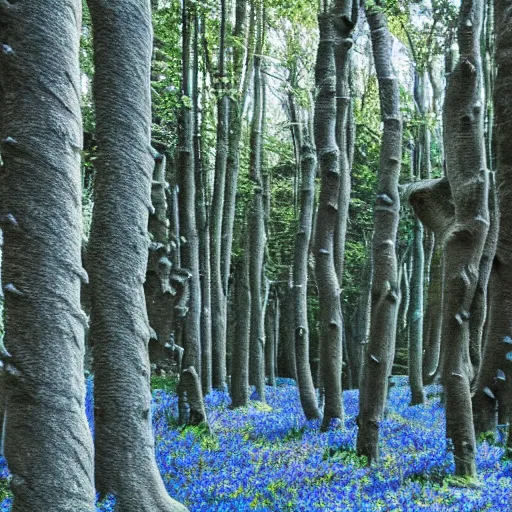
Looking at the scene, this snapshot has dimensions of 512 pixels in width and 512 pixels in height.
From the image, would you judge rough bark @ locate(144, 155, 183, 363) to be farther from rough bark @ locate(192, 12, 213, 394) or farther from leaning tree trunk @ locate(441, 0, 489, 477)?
leaning tree trunk @ locate(441, 0, 489, 477)

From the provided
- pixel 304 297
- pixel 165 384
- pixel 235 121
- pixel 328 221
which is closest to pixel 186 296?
pixel 304 297

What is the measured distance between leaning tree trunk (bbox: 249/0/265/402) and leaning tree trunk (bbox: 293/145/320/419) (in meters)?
2.30

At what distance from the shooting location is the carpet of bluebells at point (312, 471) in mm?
5219

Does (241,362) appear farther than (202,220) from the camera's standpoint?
Yes

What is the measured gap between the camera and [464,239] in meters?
6.00

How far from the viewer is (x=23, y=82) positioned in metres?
3.50

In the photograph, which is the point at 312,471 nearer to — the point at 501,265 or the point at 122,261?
the point at 501,265

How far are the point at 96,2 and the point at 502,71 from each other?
292cm

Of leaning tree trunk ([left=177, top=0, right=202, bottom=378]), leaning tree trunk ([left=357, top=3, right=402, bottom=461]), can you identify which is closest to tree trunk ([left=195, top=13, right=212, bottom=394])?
leaning tree trunk ([left=177, top=0, right=202, bottom=378])

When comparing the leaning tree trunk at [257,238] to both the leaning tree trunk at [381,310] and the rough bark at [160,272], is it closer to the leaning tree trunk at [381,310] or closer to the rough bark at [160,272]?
the rough bark at [160,272]

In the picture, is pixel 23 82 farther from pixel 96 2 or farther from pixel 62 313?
pixel 96 2

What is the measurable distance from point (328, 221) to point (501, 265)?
10.5 feet

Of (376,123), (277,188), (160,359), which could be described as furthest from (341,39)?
(277,188)

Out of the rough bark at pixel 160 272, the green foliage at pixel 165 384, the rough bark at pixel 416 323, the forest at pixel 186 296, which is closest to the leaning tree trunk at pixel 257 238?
the forest at pixel 186 296
